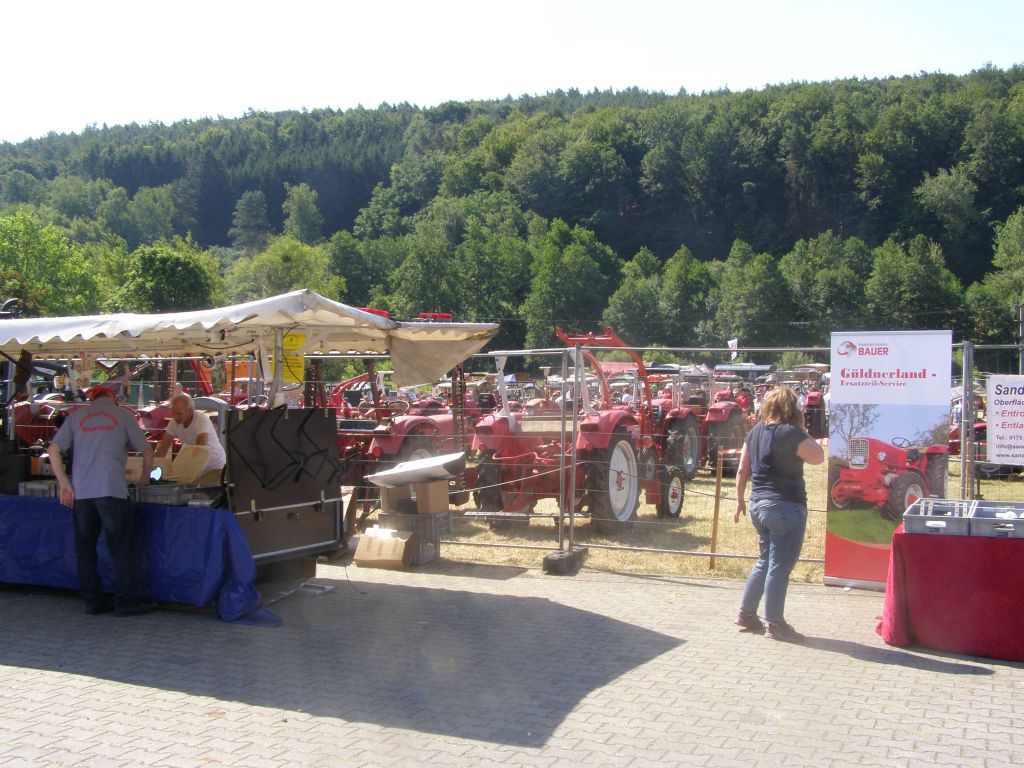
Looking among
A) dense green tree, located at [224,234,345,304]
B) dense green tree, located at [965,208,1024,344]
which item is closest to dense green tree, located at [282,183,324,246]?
dense green tree, located at [224,234,345,304]

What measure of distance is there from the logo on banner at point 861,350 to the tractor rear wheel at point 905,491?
3.23 ft

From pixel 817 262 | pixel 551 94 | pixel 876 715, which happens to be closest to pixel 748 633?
pixel 876 715

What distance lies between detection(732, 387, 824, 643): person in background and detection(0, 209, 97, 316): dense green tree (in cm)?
5456

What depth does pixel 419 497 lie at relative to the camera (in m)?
9.23

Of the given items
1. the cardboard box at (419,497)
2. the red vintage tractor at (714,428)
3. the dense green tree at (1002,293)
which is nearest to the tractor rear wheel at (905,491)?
the cardboard box at (419,497)

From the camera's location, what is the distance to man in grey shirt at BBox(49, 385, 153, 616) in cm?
708

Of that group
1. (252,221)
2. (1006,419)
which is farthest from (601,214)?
(1006,419)

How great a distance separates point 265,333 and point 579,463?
3766 mm

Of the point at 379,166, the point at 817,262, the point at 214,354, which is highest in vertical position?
the point at 379,166

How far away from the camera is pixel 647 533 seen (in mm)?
11219

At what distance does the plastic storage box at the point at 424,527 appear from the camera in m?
9.18

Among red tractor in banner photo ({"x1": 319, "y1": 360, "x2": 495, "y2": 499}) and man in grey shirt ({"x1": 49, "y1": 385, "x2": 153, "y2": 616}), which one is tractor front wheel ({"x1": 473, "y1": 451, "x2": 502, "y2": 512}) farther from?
man in grey shirt ({"x1": 49, "y1": 385, "x2": 153, "y2": 616})

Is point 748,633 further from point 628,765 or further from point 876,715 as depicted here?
point 628,765

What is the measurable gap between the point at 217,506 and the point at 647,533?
5507 millimetres
